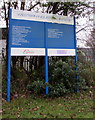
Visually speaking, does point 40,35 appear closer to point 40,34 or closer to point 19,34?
point 40,34

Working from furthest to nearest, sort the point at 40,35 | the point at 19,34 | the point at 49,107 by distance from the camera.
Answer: the point at 40,35 → the point at 19,34 → the point at 49,107

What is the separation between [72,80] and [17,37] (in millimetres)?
2762

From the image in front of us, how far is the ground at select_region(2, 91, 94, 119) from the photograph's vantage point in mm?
4629

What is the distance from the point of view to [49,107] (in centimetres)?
534

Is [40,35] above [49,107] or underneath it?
above

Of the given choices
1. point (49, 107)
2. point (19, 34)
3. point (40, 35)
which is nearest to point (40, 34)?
point (40, 35)

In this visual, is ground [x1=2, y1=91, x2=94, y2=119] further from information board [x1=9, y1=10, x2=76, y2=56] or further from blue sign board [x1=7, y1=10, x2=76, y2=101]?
information board [x1=9, y1=10, x2=76, y2=56]

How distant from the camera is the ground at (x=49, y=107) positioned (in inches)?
182

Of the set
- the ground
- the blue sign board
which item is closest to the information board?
the blue sign board

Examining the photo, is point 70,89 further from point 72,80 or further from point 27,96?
point 27,96

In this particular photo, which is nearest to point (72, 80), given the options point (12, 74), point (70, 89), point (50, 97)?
point (70, 89)

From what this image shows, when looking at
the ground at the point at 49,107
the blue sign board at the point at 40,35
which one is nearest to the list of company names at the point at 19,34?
the blue sign board at the point at 40,35

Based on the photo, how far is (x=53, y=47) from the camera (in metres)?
6.73

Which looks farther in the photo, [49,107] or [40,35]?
[40,35]
